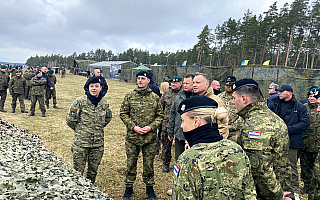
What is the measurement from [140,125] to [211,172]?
2.74 m

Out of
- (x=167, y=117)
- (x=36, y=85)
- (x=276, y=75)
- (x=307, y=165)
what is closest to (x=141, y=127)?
(x=167, y=117)

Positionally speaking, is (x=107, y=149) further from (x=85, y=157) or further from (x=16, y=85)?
(x=16, y=85)

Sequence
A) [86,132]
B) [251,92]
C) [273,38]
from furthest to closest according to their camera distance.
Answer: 1. [273,38]
2. [86,132]
3. [251,92]

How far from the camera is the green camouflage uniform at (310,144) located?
15.7 feet

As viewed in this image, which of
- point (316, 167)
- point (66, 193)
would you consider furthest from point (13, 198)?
point (316, 167)

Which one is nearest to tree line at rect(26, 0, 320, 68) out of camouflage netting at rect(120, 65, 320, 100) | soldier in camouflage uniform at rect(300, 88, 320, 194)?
camouflage netting at rect(120, 65, 320, 100)

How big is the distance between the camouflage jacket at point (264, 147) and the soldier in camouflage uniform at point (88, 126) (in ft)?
8.38

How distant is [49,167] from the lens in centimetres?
292

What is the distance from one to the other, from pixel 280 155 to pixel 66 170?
9.03ft

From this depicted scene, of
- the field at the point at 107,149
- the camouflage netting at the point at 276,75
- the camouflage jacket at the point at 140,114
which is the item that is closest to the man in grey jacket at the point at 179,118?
the camouflage jacket at the point at 140,114

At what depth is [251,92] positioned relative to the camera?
2539 millimetres

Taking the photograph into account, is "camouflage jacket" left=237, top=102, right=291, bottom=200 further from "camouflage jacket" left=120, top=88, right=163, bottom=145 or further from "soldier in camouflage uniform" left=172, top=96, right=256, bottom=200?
"camouflage jacket" left=120, top=88, right=163, bottom=145

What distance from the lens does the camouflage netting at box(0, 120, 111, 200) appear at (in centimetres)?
213

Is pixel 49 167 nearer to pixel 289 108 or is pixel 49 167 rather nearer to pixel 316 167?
pixel 316 167
